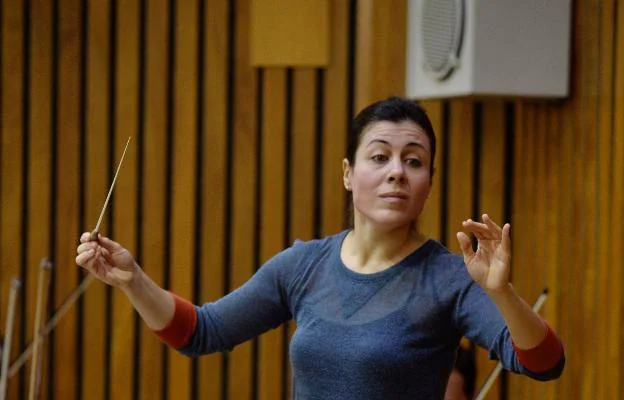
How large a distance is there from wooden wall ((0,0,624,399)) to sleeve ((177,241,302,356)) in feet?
5.13

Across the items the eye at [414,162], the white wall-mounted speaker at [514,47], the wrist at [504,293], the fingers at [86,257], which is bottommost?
the wrist at [504,293]

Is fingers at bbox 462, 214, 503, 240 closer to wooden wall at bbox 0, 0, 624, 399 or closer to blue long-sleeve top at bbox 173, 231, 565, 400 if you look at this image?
blue long-sleeve top at bbox 173, 231, 565, 400

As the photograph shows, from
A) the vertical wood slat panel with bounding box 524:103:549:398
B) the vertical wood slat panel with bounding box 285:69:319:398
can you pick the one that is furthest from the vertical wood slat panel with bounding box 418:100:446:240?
the vertical wood slat panel with bounding box 285:69:319:398

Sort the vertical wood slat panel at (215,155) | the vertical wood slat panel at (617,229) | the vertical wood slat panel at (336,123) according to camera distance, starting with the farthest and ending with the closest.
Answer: the vertical wood slat panel at (215,155) → the vertical wood slat panel at (336,123) → the vertical wood slat panel at (617,229)

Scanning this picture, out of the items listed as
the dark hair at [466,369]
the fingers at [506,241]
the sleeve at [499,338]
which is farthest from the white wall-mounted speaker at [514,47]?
the fingers at [506,241]

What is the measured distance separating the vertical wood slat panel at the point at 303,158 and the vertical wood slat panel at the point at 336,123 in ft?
0.14

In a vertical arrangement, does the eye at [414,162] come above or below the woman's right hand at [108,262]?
above

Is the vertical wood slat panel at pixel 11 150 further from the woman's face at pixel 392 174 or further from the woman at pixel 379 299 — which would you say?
the woman's face at pixel 392 174

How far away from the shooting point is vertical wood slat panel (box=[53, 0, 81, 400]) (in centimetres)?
374

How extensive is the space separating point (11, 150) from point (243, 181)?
894 mm

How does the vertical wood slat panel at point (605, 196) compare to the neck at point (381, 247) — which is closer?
the neck at point (381, 247)

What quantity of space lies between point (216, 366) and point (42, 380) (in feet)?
2.19

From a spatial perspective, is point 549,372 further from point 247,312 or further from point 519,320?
point 247,312

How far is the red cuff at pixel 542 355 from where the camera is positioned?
1431 millimetres
